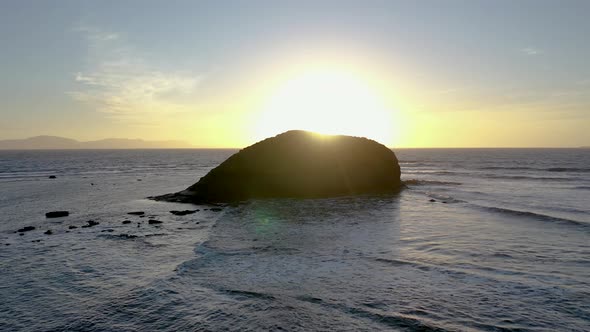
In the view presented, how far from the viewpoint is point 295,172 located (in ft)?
154

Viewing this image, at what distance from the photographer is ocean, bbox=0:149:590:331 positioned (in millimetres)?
11492

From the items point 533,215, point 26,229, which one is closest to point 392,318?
point 533,215

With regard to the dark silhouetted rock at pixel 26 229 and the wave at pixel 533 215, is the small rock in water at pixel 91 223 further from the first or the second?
the wave at pixel 533 215

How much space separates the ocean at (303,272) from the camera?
1149cm

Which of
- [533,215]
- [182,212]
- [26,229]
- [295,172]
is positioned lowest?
[26,229]

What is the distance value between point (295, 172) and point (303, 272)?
31330 millimetres

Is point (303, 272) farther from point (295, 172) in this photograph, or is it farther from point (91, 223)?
point (295, 172)

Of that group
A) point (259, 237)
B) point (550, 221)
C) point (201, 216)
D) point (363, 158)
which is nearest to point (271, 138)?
point (363, 158)

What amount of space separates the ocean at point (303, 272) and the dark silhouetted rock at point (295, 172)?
45.5 ft

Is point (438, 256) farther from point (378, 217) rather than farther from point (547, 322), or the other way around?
point (378, 217)

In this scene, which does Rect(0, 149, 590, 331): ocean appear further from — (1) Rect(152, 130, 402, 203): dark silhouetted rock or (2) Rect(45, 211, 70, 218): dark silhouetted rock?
(1) Rect(152, 130, 402, 203): dark silhouetted rock

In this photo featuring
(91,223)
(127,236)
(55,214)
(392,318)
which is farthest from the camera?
(55,214)

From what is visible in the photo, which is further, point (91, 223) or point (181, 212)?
point (181, 212)

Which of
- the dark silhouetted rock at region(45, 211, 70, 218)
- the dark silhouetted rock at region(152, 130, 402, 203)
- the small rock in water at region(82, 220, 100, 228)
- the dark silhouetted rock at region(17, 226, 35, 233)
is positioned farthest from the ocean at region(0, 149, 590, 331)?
the dark silhouetted rock at region(152, 130, 402, 203)
